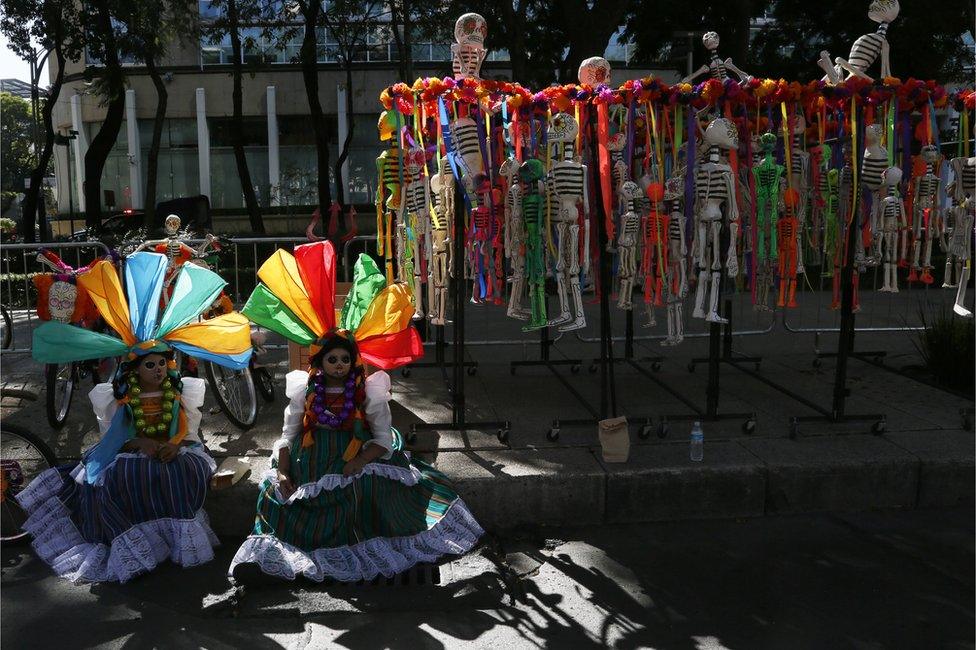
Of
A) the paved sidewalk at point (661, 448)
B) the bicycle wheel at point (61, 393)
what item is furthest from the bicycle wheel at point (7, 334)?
the bicycle wheel at point (61, 393)

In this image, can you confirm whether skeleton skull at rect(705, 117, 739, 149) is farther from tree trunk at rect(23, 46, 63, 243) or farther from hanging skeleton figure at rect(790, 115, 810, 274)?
tree trunk at rect(23, 46, 63, 243)

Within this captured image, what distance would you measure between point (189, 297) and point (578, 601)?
2.42m

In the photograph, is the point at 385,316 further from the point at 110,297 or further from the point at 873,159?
the point at 873,159

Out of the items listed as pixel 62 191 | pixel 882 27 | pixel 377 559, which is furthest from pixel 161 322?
pixel 62 191

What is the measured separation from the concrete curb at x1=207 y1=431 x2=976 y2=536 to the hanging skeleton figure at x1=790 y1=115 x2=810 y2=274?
4.51ft

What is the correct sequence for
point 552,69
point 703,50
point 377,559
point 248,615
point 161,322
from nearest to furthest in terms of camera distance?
point 248,615
point 377,559
point 161,322
point 703,50
point 552,69

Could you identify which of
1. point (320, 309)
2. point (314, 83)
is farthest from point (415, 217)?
point (314, 83)

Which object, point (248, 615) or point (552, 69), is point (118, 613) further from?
point (552, 69)

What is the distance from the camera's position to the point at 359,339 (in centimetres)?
404

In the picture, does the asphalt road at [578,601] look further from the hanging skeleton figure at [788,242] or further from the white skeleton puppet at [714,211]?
the hanging skeleton figure at [788,242]

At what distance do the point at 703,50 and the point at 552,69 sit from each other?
116 inches

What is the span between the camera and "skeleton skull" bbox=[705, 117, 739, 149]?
4.63m

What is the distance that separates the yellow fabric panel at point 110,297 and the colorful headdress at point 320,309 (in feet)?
1.94

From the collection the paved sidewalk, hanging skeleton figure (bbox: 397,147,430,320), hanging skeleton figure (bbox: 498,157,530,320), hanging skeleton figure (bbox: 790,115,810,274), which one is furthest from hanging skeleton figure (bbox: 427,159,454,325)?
hanging skeleton figure (bbox: 790,115,810,274)
